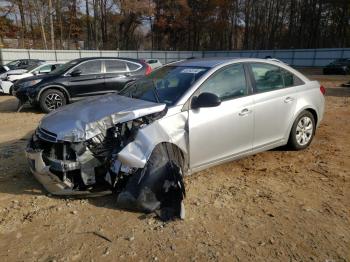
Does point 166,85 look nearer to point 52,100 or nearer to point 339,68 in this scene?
point 52,100

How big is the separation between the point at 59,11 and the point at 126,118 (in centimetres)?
4166

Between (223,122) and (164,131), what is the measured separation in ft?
2.94

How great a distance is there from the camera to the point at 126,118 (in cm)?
382

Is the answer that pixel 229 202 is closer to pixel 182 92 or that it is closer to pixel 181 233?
pixel 181 233

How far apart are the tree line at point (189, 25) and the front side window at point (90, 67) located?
30.3m

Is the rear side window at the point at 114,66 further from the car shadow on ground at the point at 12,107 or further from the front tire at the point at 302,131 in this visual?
the front tire at the point at 302,131

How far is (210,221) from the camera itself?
3.47m

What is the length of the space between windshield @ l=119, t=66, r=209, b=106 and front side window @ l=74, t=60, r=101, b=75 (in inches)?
210

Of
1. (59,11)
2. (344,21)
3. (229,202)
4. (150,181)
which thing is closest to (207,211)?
(229,202)

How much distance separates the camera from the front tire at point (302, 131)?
5324 millimetres

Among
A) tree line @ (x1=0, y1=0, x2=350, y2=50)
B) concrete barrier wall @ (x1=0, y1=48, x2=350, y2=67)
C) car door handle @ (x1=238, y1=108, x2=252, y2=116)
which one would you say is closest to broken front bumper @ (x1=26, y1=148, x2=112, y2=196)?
car door handle @ (x1=238, y1=108, x2=252, y2=116)

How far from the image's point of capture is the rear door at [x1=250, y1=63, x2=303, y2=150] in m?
4.71

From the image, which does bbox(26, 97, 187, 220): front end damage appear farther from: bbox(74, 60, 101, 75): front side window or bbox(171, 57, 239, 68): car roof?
bbox(74, 60, 101, 75): front side window

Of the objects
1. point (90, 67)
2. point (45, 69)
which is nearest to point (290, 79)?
point (90, 67)
